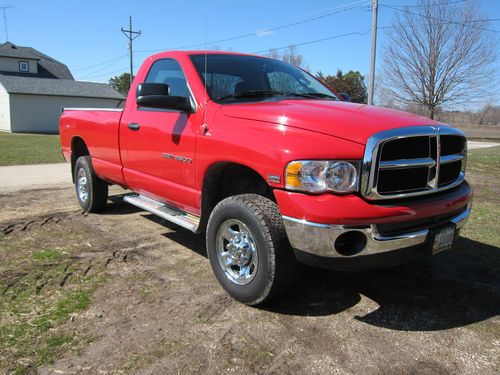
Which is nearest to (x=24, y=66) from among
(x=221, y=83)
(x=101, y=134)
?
(x=101, y=134)

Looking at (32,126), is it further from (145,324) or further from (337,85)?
(145,324)

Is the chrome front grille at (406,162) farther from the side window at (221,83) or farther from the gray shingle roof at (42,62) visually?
the gray shingle roof at (42,62)

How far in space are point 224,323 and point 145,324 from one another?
562 mm

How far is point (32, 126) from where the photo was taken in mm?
35906

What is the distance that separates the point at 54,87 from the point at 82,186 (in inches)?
1407

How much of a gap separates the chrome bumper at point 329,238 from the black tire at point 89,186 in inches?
154

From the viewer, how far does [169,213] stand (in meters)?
4.33

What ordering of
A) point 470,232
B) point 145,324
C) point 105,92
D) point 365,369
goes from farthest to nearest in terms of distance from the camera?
1. point 105,92
2. point 470,232
3. point 145,324
4. point 365,369

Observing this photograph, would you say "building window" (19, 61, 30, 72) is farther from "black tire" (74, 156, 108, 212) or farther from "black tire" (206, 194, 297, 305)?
"black tire" (206, 194, 297, 305)

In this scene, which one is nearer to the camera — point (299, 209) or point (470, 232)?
point (299, 209)

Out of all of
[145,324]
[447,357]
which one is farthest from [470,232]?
[145,324]

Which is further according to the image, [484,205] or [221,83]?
[484,205]

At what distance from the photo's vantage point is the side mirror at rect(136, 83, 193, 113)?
3.80m

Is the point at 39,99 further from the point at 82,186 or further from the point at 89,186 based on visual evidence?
the point at 89,186
